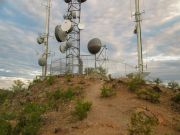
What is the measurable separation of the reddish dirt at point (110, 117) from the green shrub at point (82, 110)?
0.92 feet

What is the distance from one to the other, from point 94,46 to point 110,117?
11.6 metres

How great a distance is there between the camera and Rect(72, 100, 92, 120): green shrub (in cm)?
1838

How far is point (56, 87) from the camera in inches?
1006

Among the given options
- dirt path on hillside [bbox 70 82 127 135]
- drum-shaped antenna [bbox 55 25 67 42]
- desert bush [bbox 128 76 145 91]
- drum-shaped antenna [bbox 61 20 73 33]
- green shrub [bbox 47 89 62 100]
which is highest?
drum-shaped antenna [bbox 61 20 73 33]

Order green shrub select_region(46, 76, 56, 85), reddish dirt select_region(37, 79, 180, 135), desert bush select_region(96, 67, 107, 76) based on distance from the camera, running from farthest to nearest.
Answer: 1. desert bush select_region(96, 67, 107, 76)
2. green shrub select_region(46, 76, 56, 85)
3. reddish dirt select_region(37, 79, 180, 135)

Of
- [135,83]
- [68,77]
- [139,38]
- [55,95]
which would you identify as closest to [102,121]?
[135,83]

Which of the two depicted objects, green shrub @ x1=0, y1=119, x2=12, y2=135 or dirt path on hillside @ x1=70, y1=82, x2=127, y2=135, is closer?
dirt path on hillside @ x1=70, y1=82, x2=127, y2=135

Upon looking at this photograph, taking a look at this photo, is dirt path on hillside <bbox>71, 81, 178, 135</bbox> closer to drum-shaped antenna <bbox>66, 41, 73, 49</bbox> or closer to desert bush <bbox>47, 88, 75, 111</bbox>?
desert bush <bbox>47, 88, 75, 111</bbox>

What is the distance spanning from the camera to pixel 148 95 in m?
20.9

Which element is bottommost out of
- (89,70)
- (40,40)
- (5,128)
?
(5,128)

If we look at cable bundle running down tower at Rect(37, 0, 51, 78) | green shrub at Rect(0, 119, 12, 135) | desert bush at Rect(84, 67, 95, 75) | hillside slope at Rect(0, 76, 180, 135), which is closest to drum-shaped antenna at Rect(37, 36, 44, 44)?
cable bundle running down tower at Rect(37, 0, 51, 78)

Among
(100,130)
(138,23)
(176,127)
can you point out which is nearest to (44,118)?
(100,130)

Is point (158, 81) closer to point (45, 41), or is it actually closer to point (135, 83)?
point (135, 83)

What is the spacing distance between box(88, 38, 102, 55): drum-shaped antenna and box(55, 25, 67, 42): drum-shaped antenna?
10.2 ft
